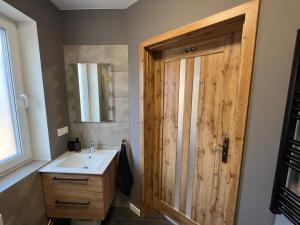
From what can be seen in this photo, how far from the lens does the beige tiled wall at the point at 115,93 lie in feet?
5.81

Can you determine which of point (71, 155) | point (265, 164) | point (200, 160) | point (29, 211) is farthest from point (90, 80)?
point (265, 164)

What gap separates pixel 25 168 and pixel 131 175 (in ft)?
3.50

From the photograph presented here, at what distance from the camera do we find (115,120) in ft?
6.17

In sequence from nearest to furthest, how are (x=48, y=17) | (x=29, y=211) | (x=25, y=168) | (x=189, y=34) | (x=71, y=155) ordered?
(x=189, y=34) < (x=29, y=211) < (x=25, y=168) < (x=48, y=17) < (x=71, y=155)

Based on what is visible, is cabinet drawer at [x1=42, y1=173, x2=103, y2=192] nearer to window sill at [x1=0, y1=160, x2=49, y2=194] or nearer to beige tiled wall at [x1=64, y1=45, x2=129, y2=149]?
window sill at [x1=0, y1=160, x2=49, y2=194]

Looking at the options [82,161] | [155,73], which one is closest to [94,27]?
[155,73]

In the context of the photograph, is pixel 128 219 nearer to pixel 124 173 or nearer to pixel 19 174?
pixel 124 173

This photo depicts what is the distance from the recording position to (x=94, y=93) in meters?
1.84

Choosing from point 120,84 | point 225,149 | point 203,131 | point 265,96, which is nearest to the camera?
point 265,96

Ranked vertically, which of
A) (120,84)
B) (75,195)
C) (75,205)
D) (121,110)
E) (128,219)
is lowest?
(128,219)

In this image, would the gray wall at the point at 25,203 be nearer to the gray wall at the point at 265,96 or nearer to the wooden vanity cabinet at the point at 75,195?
the wooden vanity cabinet at the point at 75,195

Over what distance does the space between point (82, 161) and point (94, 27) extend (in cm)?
155

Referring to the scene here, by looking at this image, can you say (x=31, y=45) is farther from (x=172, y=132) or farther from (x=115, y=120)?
(x=172, y=132)

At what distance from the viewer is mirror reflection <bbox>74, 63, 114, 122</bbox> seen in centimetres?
180
